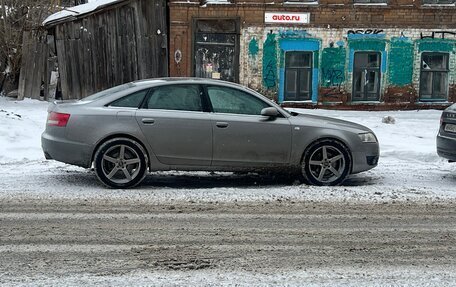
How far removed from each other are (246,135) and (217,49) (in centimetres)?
1195

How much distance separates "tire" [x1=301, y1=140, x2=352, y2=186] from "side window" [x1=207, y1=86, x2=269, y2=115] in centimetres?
97

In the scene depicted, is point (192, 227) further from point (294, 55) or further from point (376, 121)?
point (294, 55)

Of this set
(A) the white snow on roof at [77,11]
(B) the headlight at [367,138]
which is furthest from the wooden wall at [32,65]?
(B) the headlight at [367,138]

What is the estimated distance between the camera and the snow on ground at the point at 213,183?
7785 mm

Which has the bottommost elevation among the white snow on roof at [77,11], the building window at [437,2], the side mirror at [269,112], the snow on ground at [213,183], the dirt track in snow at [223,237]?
the dirt track in snow at [223,237]

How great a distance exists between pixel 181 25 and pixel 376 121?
7.10 metres

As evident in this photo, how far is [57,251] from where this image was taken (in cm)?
539

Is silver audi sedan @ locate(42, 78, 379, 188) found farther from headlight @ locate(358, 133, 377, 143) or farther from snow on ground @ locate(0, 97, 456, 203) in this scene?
snow on ground @ locate(0, 97, 456, 203)

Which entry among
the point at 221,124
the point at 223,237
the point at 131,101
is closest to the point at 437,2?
the point at 221,124

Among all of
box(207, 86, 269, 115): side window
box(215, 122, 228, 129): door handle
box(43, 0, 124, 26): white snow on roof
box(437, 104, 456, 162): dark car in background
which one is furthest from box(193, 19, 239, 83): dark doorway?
A: box(215, 122, 228, 129): door handle

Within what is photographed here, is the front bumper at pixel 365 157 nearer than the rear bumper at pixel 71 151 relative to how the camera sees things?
No

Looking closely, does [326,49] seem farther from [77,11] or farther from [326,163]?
[326,163]

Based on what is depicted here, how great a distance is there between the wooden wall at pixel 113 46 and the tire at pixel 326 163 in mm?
12091

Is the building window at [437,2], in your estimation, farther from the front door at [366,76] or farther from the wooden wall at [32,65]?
the wooden wall at [32,65]
